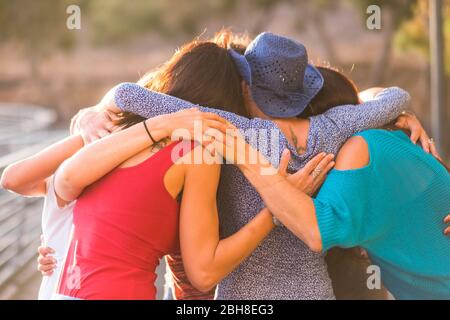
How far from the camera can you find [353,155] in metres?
2.87

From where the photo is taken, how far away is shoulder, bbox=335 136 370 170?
2852 millimetres

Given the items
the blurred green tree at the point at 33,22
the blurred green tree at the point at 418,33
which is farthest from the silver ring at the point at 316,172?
the blurred green tree at the point at 33,22

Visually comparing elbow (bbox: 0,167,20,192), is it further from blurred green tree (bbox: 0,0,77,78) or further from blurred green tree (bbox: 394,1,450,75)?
blurred green tree (bbox: 0,0,77,78)

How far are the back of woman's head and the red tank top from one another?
701mm

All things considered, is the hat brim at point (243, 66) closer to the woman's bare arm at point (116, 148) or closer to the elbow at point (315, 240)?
the woman's bare arm at point (116, 148)

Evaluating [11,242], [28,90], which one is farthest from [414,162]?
[28,90]

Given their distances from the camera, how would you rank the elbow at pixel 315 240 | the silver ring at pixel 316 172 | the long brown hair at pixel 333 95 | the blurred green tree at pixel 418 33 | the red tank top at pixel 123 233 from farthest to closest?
the blurred green tree at pixel 418 33 < the long brown hair at pixel 333 95 < the silver ring at pixel 316 172 < the elbow at pixel 315 240 < the red tank top at pixel 123 233

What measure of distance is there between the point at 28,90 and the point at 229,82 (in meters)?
33.2

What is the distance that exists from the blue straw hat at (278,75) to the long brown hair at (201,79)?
0.09 m

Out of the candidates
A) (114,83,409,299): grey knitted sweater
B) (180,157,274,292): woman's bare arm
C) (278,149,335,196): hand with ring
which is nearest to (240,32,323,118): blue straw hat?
(114,83,409,299): grey knitted sweater

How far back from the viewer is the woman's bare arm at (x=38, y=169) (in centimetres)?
302

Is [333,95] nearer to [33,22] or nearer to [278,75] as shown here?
[278,75]

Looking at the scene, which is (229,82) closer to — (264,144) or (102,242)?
(264,144)

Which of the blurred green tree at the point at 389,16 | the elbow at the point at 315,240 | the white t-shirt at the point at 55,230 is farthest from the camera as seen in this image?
the blurred green tree at the point at 389,16
